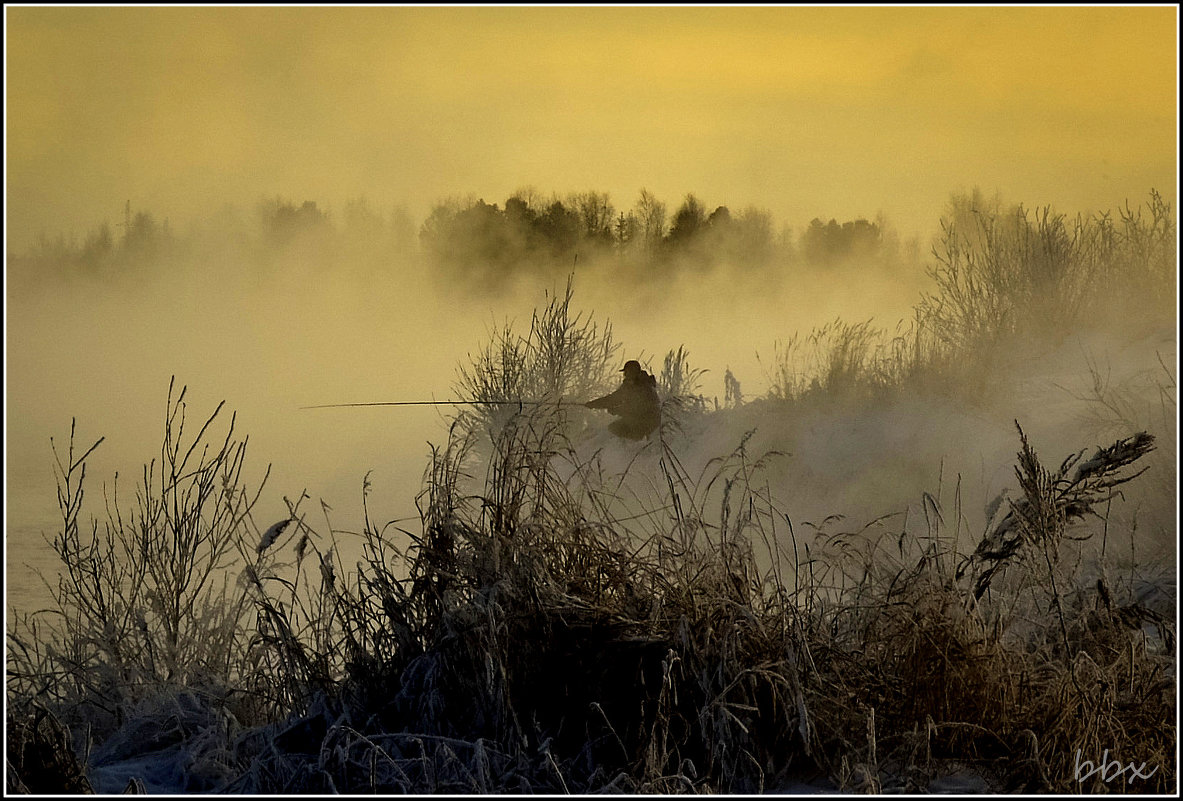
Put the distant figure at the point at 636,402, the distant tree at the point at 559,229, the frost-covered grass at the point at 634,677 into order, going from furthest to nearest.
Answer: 1. the distant tree at the point at 559,229
2. the distant figure at the point at 636,402
3. the frost-covered grass at the point at 634,677

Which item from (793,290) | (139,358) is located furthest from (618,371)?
(139,358)

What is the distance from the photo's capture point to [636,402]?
1552 cm

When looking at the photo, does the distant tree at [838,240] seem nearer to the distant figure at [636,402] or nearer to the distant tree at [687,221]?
the distant tree at [687,221]

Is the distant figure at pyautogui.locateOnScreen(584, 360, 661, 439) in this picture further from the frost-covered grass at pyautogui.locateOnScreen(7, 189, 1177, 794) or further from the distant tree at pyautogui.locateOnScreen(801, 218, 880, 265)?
the distant tree at pyautogui.locateOnScreen(801, 218, 880, 265)

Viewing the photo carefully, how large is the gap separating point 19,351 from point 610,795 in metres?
42.1

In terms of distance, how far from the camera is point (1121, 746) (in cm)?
355

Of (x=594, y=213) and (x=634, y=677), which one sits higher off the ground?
(x=594, y=213)

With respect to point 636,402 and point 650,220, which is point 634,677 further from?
point 650,220

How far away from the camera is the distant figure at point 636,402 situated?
602 inches

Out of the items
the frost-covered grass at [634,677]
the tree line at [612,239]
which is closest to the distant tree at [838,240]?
the tree line at [612,239]

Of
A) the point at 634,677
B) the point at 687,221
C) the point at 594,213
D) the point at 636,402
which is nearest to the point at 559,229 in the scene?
the point at 594,213

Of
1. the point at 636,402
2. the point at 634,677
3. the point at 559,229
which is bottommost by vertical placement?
the point at 636,402

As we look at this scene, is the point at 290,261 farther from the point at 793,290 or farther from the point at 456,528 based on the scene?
the point at 456,528

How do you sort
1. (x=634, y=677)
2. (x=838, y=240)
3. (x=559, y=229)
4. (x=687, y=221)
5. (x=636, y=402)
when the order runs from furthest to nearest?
1. (x=838, y=240)
2. (x=687, y=221)
3. (x=559, y=229)
4. (x=636, y=402)
5. (x=634, y=677)
